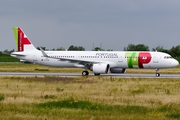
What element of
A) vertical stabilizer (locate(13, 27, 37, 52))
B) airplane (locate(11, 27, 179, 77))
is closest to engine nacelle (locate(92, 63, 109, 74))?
airplane (locate(11, 27, 179, 77))

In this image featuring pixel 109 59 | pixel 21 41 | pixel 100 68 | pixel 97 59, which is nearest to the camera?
pixel 100 68

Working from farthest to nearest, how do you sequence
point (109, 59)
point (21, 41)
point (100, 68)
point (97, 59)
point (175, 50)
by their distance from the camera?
point (175, 50) → point (21, 41) → point (97, 59) → point (109, 59) → point (100, 68)

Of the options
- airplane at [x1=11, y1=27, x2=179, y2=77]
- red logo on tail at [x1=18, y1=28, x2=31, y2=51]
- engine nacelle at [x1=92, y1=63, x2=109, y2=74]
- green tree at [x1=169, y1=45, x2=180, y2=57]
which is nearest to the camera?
engine nacelle at [x1=92, y1=63, x2=109, y2=74]

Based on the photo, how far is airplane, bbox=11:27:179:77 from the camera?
47.0m

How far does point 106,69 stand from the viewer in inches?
1829

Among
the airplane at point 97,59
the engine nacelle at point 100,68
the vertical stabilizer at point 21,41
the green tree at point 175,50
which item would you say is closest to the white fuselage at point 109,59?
→ the airplane at point 97,59

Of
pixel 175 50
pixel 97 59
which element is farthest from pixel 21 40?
pixel 175 50

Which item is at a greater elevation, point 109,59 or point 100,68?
point 109,59

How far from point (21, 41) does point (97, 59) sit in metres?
10.3

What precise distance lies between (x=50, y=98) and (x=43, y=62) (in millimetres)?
29459

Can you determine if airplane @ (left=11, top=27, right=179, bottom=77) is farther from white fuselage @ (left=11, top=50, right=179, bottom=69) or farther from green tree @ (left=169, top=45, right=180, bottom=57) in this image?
green tree @ (left=169, top=45, right=180, bottom=57)

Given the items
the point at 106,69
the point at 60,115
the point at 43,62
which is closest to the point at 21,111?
the point at 60,115

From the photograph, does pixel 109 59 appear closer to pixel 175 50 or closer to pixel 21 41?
pixel 21 41

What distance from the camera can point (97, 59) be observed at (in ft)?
161
